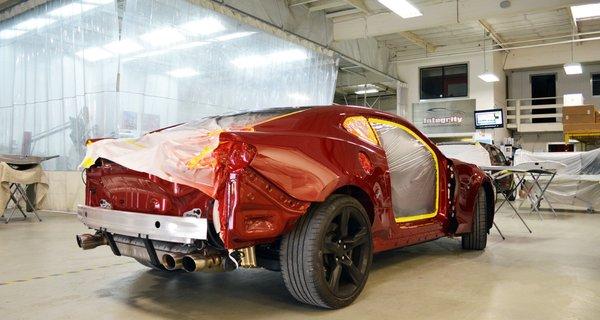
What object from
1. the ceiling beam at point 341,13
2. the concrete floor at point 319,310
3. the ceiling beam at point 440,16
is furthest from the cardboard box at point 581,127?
the concrete floor at point 319,310

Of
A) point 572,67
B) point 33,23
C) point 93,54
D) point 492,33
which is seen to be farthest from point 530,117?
point 33,23

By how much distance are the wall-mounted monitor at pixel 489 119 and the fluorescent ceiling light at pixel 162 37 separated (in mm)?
10662

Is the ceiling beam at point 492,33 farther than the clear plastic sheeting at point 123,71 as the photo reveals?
Yes

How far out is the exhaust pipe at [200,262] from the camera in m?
2.11

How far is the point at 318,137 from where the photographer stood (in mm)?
2504

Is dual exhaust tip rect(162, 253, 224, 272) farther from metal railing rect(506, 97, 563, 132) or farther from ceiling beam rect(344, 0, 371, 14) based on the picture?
metal railing rect(506, 97, 563, 132)

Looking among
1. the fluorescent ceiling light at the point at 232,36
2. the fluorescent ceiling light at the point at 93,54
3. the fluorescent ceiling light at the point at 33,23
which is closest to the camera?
the fluorescent ceiling light at the point at 93,54

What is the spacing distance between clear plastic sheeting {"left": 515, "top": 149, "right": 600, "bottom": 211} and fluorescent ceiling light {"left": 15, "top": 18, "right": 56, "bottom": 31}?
9774mm

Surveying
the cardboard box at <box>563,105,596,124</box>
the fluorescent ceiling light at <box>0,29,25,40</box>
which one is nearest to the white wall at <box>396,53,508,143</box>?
the cardboard box at <box>563,105,596,124</box>

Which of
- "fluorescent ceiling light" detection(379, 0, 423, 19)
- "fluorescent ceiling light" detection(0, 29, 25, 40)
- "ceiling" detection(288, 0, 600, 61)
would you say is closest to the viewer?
"fluorescent ceiling light" detection(379, 0, 423, 19)

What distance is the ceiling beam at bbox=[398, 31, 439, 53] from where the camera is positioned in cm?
1383

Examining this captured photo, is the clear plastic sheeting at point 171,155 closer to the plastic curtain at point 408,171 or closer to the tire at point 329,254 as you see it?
the tire at point 329,254

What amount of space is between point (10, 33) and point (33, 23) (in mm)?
1022

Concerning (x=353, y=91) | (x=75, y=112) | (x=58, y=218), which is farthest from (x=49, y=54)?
(x=353, y=91)
